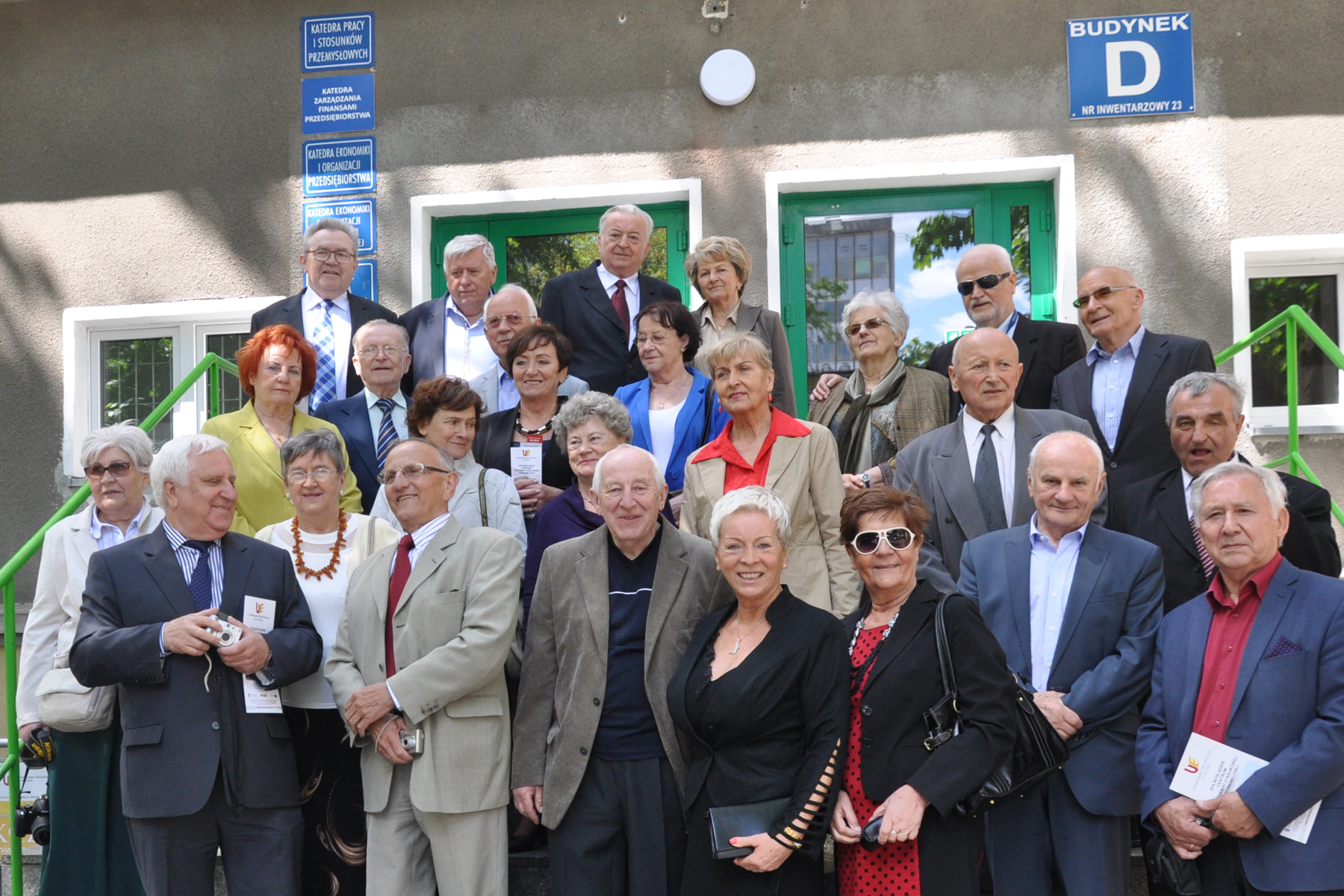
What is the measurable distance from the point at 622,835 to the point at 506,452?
1.86 metres

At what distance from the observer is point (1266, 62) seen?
6.59 metres

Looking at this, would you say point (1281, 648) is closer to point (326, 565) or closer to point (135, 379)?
point (326, 565)

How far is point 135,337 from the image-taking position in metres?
7.77

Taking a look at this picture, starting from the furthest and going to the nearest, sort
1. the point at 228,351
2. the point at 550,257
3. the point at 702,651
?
the point at 228,351 → the point at 550,257 → the point at 702,651

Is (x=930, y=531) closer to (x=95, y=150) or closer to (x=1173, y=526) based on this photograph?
(x=1173, y=526)

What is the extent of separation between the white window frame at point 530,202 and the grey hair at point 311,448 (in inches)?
125

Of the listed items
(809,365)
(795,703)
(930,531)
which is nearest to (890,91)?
(809,365)

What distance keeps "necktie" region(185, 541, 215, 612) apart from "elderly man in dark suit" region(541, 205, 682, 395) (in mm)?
2123

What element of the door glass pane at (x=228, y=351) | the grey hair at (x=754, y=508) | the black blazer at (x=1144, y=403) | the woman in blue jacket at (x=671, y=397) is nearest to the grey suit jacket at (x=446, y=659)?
the grey hair at (x=754, y=508)

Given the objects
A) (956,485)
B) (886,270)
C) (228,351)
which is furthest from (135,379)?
(956,485)

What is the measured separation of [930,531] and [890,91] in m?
3.56

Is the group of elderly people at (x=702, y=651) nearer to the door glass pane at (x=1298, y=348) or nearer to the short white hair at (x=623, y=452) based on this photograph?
the short white hair at (x=623, y=452)

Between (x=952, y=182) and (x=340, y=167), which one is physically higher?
(x=340, y=167)

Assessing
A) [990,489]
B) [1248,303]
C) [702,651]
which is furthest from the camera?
[1248,303]
